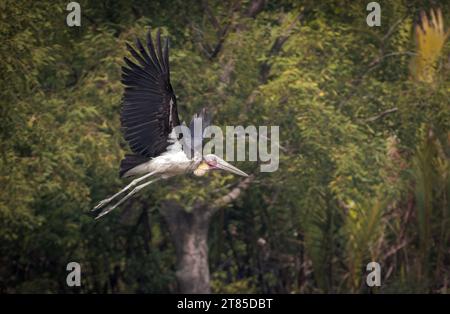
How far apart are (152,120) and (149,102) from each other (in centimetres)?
22

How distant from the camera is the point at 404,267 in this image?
2022 centimetres

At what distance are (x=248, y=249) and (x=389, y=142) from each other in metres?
2.87

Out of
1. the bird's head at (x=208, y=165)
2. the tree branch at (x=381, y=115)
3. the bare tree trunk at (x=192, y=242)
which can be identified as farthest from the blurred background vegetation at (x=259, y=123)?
the bird's head at (x=208, y=165)

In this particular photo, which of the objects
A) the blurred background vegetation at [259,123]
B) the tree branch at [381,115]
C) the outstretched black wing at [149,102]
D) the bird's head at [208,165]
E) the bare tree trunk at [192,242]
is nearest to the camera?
the outstretched black wing at [149,102]

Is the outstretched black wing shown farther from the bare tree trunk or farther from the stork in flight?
the bare tree trunk

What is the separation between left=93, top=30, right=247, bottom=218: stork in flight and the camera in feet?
46.3

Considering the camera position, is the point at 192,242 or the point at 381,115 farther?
the point at 192,242

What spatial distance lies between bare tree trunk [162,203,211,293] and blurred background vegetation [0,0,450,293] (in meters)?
0.43

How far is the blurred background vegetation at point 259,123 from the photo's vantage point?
18234 mm

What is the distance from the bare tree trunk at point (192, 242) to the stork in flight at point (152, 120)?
5.03 metres

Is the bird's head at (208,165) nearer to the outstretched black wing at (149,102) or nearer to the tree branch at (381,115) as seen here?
the outstretched black wing at (149,102)

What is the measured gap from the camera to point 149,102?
46.7ft

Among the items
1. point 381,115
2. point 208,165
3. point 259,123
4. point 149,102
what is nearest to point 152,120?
point 149,102

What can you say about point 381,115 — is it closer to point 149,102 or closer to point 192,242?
point 192,242
